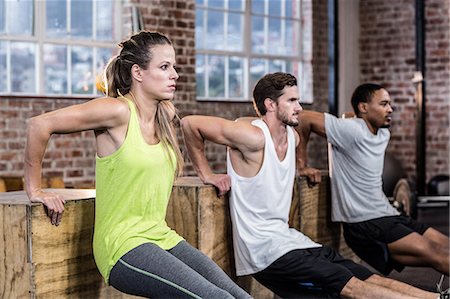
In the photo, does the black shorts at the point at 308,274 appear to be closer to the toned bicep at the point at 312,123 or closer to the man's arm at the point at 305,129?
the man's arm at the point at 305,129

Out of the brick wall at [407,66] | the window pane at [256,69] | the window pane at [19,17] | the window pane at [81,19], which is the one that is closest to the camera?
the window pane at [19,17]

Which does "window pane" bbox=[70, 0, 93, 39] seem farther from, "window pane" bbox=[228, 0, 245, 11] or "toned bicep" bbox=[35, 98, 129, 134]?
"toned bicep" bbox=[35, 98, 129, 134]

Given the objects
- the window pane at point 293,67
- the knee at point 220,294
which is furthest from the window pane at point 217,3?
the knee at point 220,294

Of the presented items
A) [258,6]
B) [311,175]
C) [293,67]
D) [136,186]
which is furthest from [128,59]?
[293,67]

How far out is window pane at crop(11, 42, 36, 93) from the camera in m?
7.82

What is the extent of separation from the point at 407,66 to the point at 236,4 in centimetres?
252

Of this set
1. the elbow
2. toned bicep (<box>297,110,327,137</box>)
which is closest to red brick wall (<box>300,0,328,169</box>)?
toned bicep (<box>297,110,327,137</box>)

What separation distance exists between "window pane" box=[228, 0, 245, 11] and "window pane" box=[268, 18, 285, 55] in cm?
54

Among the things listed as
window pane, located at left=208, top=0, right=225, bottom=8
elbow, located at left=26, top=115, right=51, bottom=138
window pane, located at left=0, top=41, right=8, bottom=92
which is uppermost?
window pane, located at left=208, top=0, right=225, bottom=8

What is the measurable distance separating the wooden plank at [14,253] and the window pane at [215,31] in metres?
6.83

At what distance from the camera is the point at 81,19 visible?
837 cm

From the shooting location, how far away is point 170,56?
3.36m

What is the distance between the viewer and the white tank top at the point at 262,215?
4.12 meters

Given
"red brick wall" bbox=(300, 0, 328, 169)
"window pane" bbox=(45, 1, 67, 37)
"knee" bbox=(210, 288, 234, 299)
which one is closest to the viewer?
"knee" bbox=(210, 288, 234, 299)
